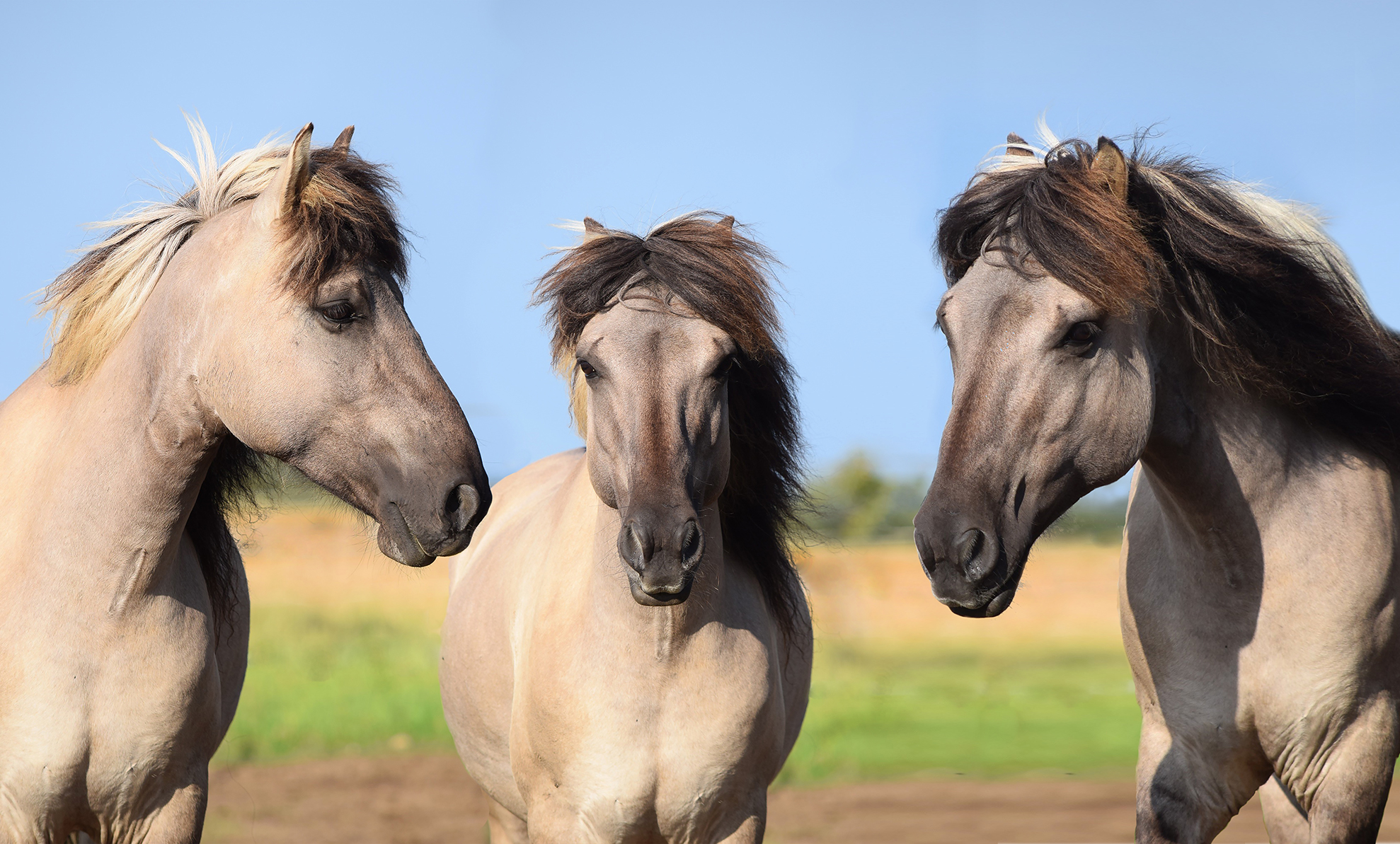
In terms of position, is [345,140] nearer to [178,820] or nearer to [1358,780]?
[178,820]

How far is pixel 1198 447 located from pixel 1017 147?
1180 mm

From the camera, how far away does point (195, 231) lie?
3.39 m

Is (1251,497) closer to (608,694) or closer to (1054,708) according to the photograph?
(608,694)

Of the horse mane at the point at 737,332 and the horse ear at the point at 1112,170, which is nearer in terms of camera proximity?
the horse ear at the point at 1112,170

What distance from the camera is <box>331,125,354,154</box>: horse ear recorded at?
134 inches

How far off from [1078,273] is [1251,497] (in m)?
1.02

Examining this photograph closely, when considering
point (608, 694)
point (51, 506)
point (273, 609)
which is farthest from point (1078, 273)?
point (273, 609)

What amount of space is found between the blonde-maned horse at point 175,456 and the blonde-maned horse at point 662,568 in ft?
1.83

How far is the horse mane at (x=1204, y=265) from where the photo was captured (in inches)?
121

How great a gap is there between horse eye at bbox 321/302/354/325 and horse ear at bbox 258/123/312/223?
0.32 metres

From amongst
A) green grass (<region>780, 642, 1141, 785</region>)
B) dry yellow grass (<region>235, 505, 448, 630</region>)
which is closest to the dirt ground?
green grass (<region>780, 642, 1141, 785</region>)

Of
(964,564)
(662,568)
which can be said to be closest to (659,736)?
(662,568)

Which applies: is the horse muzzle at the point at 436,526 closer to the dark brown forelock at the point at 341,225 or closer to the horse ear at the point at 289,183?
the dark brown forelock at the point at 341,225

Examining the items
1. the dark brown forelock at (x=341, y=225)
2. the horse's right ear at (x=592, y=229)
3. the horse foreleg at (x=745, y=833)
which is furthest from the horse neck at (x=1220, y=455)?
the dark brown forelock at (x=341, y=225)
